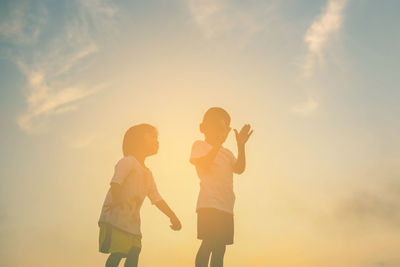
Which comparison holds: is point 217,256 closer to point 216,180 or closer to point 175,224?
point 175,224

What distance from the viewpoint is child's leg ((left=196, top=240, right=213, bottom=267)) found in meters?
5.51

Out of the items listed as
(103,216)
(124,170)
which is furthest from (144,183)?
(103,216)

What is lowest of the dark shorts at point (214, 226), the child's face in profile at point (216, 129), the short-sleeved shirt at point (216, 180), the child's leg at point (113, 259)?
the child's leg at point (113, 259)

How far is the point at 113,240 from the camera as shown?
18.6ft

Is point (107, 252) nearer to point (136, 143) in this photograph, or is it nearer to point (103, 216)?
point (103, 216)

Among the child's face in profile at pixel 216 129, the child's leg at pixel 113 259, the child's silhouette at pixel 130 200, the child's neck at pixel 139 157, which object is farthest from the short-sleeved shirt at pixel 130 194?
the child's face in profile at pixel 216 129

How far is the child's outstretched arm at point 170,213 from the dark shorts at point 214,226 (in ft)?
1.73

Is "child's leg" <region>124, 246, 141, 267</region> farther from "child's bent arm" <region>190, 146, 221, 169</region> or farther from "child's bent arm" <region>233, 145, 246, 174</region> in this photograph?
"child's bent arm" <region>233, 145, 246, 174</region>

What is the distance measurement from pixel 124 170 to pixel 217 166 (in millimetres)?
1585

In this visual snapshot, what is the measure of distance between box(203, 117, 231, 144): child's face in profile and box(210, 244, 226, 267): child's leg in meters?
1.83

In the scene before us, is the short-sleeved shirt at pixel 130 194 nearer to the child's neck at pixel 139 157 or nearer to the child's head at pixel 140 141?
the child's neck at pixel 139 157

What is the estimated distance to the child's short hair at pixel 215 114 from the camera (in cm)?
672

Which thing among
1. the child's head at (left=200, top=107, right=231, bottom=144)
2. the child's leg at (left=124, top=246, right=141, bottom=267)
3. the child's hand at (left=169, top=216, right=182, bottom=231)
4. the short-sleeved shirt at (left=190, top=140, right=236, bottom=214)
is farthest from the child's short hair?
the child's leg at (left=124, top=246, right=141, bottom=267)

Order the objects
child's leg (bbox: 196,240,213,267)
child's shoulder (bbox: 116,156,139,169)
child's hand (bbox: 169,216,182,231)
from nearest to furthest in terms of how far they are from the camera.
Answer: child's leg (bbox: 196,240,213,267)
child's shoulder (bbox: 116,156,139,169)
child's hand (bbox: 169,216,182,231)
